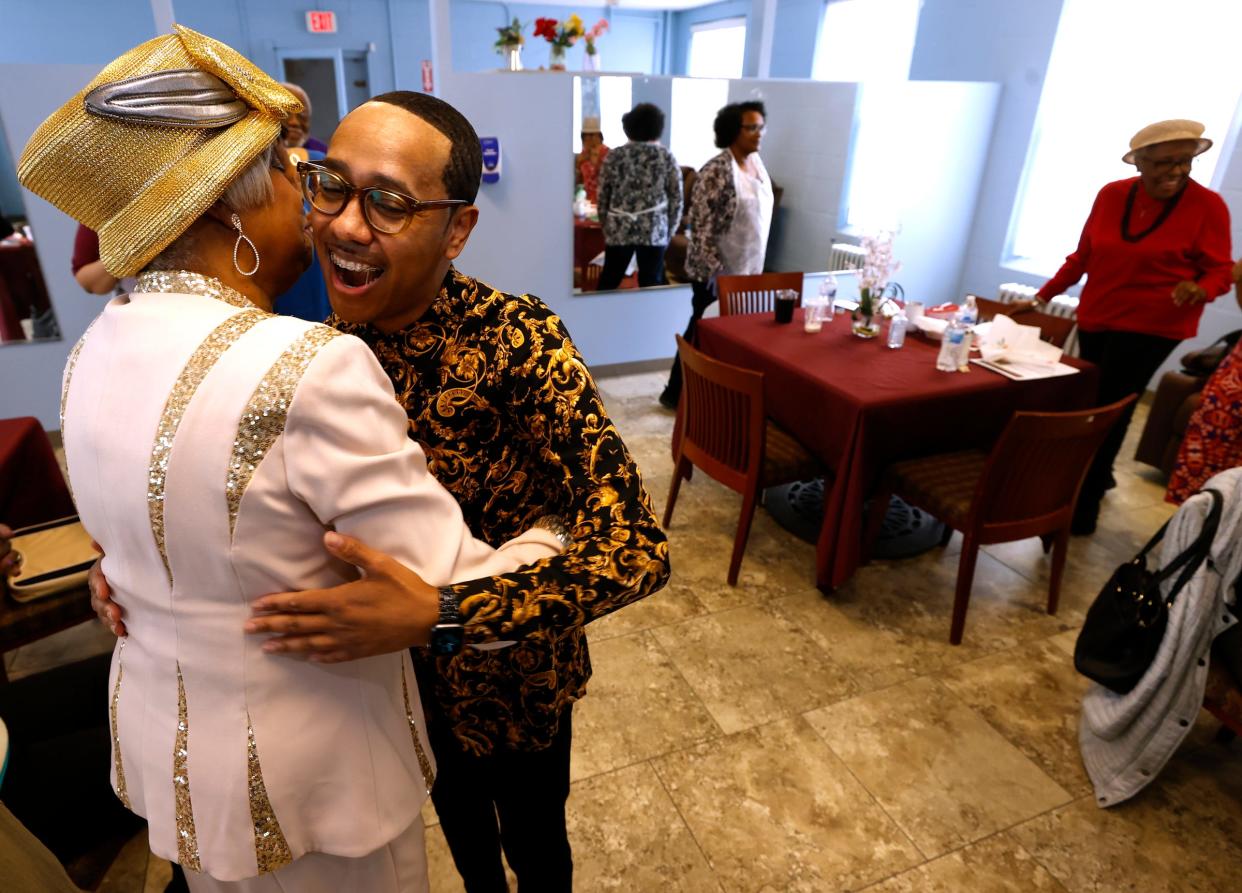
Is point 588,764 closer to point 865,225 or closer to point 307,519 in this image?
point 307,519

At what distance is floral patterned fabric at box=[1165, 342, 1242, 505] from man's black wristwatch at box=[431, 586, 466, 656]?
2731 millimetres

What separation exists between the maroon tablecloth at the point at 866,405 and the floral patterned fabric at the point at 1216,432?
0.35m

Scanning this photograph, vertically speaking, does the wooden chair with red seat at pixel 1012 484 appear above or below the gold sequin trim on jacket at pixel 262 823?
below

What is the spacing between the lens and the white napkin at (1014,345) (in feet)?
8.75

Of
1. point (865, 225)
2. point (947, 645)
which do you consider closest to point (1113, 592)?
point (947, 645)

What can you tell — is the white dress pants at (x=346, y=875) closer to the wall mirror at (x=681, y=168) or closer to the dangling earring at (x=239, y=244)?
the dangling earring at (x=239, y=244)

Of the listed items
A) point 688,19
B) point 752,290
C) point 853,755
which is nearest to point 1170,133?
point 752,290

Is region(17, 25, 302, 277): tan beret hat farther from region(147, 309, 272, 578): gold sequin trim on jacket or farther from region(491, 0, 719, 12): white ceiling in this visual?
region(491, 0, 719, 12): white ceiling

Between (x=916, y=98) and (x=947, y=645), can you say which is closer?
(x=947, y=645)

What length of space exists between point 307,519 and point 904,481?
7.24 ft

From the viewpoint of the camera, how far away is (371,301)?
0.80 m

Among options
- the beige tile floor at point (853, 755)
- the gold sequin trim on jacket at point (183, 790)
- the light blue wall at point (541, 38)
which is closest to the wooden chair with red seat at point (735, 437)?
the beige tile floor at point (853, 755)

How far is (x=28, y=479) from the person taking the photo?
195 cm

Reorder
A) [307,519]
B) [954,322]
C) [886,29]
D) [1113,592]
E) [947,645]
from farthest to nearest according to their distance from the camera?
[886,29] → [954,322] → [947,645] → [1113,592] → [307,519]
